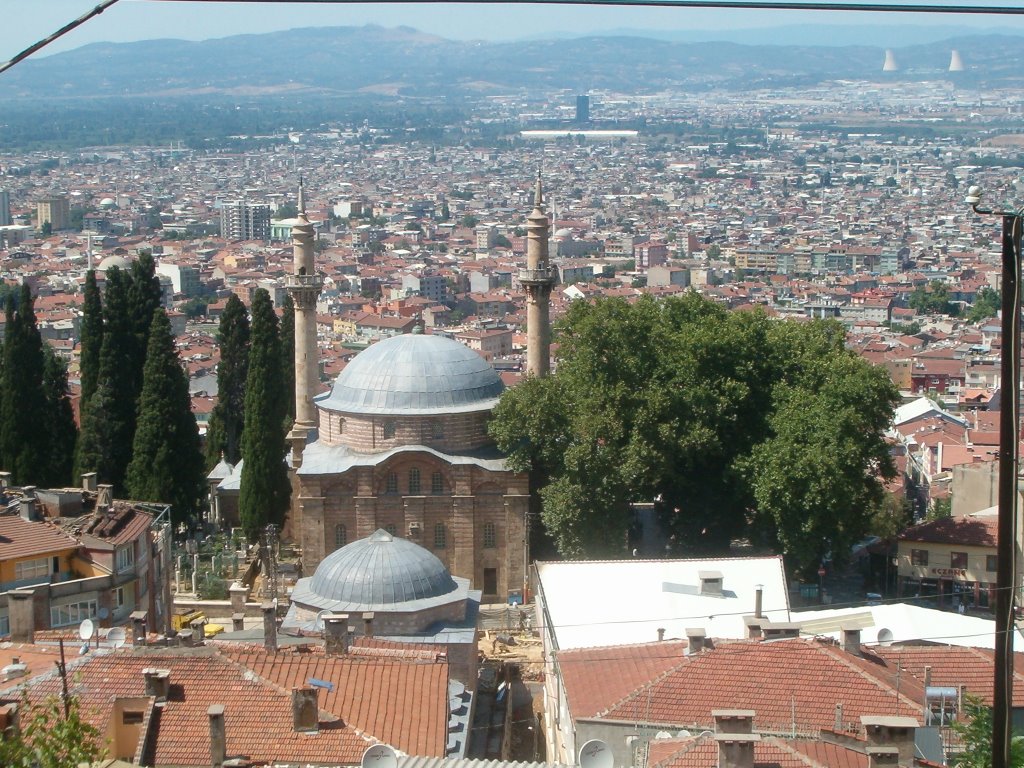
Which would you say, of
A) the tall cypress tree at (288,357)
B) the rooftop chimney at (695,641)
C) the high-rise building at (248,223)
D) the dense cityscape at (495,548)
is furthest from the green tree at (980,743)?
the high-rise building at (248,223)

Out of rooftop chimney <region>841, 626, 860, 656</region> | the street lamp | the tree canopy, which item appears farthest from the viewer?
the tree canopy

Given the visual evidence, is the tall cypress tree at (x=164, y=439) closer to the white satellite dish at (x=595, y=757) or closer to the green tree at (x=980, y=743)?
the white satellite dish at (x=595, y=757)

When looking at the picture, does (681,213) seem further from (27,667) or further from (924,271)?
(27,667)

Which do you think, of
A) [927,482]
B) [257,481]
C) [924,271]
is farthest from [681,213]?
[257,481]

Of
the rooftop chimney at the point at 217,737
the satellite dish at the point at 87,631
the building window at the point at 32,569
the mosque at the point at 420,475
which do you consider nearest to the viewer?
the rooftop chimney at the point at 217,737

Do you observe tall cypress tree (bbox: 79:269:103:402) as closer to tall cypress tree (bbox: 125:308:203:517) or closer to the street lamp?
tall cypress tree (bbox: 125:308:203:517)

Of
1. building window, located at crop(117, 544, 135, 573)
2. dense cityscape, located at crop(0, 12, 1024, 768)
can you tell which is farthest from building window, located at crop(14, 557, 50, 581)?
building window, located at crop(117, 544, 135, 573)

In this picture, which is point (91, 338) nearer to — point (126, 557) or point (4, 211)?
point (126, 557)
